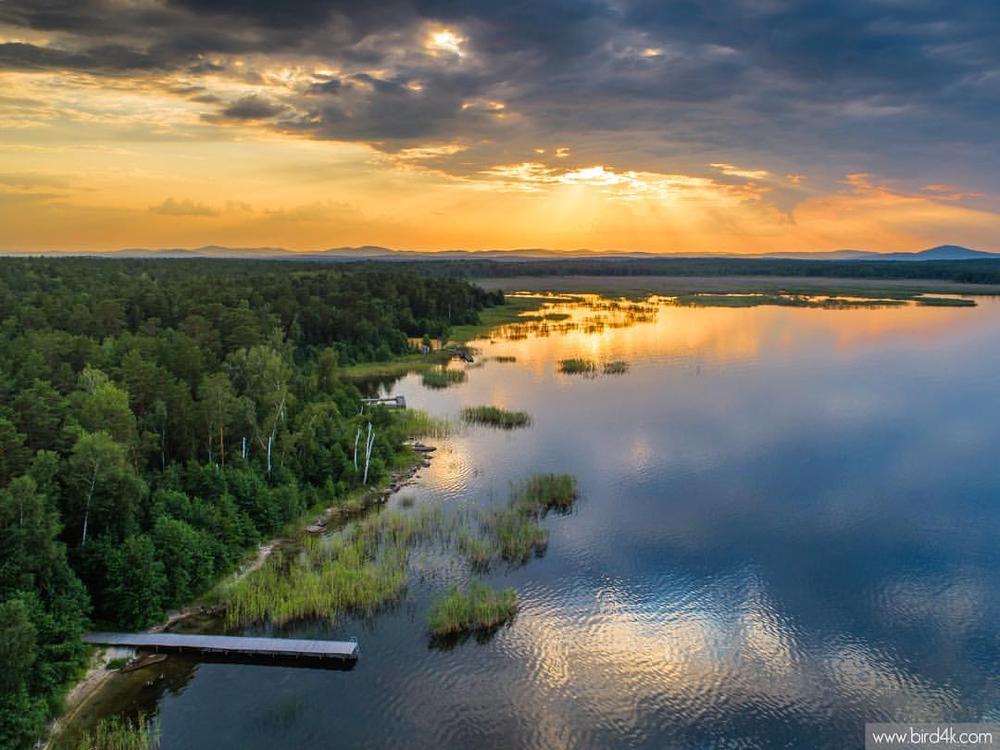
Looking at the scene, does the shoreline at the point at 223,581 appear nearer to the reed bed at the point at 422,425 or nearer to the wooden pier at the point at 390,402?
the reed bed at the point at 422,425

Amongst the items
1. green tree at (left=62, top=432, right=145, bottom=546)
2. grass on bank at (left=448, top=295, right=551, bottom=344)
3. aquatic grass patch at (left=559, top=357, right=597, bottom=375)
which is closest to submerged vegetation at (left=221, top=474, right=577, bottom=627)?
green tree at (left=62, top=432, right=145, bottom=546)

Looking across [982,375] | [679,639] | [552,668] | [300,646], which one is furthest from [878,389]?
[300,646]

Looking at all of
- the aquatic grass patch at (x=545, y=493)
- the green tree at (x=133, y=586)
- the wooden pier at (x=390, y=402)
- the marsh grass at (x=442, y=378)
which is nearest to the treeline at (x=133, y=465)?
the green tree at (x=133, y=586)

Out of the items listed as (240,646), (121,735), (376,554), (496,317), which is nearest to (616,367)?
(376,554)

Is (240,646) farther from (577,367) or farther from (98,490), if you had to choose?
(577,367)

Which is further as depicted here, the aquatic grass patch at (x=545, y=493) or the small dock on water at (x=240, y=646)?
the aquatic grass patch at (x=545, y=493)

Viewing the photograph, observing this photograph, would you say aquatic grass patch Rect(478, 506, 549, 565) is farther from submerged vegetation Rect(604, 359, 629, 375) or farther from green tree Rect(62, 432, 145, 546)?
submerged vegetation Rect(604, 359, 629, 375)

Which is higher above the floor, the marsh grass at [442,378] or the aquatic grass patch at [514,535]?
the marsh grass at [442,378]

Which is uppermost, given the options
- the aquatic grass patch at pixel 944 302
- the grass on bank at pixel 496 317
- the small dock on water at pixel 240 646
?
the aquatic grass patch at pixel 944 302
